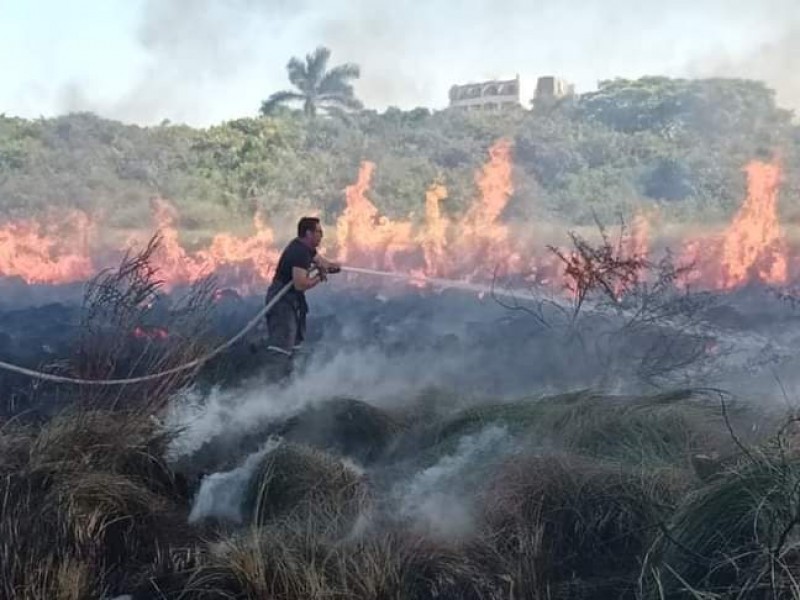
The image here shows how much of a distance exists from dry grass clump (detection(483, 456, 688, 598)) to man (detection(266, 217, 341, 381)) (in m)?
3.54

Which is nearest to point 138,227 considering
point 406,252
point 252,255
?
point 252,255

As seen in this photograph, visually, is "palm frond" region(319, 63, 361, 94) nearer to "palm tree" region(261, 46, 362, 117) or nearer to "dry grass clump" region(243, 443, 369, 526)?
"palm tree" region(261, 46, 362, 117)

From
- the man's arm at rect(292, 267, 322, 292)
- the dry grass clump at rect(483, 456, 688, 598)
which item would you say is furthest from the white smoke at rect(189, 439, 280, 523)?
the man's arm at rect(292, 267, 322, 292)

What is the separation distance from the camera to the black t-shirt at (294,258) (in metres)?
8.50

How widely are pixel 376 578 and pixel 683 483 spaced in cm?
168

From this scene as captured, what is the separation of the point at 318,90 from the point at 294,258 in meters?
25.2

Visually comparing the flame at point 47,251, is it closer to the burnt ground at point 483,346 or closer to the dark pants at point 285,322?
the burnt ground at point 483,346

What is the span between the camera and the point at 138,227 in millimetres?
24766

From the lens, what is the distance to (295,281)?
8.40 meters

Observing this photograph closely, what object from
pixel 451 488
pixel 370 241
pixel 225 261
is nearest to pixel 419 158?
pixel 370 241

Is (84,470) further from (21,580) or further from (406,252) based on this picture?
(406,252)

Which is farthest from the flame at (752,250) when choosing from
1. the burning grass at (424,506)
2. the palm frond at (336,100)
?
the palm frond at (336,100)

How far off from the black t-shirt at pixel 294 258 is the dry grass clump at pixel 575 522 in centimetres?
357

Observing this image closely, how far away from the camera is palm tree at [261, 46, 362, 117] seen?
106 feet
